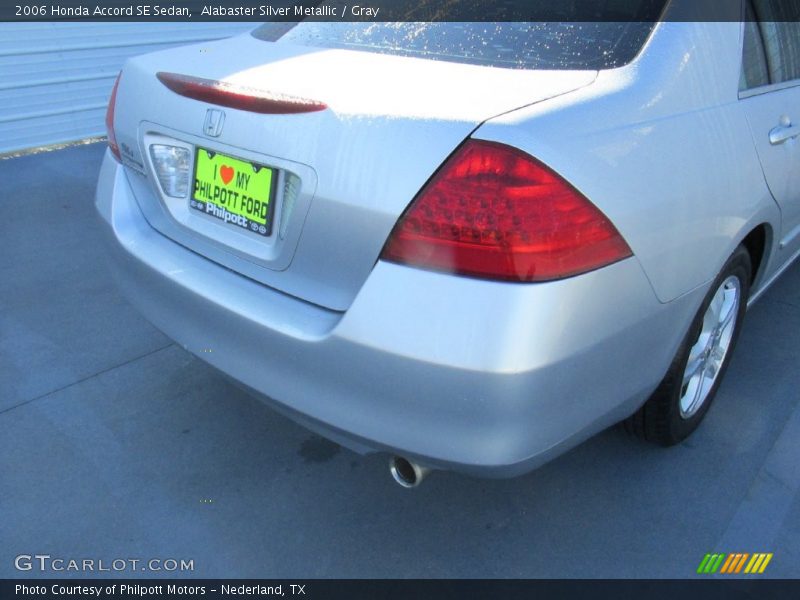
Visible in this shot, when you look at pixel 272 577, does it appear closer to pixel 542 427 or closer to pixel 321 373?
pixel 321 373

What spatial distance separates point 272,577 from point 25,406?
4.19ft

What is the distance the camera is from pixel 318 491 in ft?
7.84

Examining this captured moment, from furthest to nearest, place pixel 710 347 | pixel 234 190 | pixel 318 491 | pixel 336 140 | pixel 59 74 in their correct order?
pixel 59 74 → pixel 710 347 → pixel 318 491 → pixel 234 190 → pixel 336 140

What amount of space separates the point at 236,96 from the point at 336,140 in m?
0.38

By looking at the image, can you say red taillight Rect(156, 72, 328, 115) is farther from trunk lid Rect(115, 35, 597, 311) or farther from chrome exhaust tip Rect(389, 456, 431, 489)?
chrome exhaust tip Rect(389, 456, 431, 489)

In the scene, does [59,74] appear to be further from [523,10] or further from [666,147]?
[666,147]

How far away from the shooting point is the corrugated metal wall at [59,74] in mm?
5973

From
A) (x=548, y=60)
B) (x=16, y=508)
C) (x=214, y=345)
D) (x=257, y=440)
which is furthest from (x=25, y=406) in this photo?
(x=548, y=60)

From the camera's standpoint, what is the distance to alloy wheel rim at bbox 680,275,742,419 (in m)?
2.46

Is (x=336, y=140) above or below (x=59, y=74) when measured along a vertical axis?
above

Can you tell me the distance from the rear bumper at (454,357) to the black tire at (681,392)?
0.24 metres

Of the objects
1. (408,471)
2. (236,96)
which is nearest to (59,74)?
(236,96)

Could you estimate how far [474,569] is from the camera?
6.98 feet

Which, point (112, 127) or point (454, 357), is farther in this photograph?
point (112, 127)
